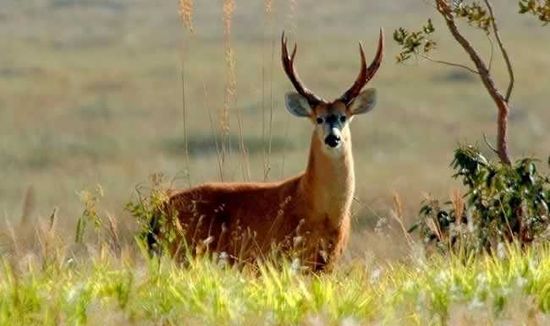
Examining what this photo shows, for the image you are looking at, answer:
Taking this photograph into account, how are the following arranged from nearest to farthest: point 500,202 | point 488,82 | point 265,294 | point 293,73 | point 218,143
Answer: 1. point 265,294
2. point 500,202
3. point 488,82
4. point 293,73
5. point 218,143

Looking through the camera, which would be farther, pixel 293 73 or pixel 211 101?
pixel 211 101

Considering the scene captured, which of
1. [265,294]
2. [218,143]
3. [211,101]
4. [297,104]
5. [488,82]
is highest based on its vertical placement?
[488,82]

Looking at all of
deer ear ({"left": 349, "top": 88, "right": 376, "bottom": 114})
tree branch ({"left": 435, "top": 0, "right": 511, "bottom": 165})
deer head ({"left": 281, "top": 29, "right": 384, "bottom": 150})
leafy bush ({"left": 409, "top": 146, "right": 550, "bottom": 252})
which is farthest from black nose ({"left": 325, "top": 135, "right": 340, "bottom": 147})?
tree branch ({"left": 435, "top": 0, "right": 511, "bottom": 165})

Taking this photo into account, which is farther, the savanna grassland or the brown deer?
the brown deer

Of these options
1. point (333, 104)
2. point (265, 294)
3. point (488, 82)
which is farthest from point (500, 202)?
point (265, 294)

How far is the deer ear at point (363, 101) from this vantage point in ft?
39.3

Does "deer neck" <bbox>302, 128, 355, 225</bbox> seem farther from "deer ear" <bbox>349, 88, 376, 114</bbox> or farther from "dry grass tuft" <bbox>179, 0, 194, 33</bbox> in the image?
"dry grass tuft" <bbox>179, 0, 194, 33</bbox>

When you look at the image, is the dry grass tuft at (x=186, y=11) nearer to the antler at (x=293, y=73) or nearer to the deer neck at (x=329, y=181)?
the antler at (x=293, y=73)

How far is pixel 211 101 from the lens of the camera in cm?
3416

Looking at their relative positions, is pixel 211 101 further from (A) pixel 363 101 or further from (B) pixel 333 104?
(B) pixel 333 104

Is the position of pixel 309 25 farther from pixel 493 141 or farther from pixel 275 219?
pixel 275 219

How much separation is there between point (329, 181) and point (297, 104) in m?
0.78

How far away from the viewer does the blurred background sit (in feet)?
83.2

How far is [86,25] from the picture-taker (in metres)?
47.5
